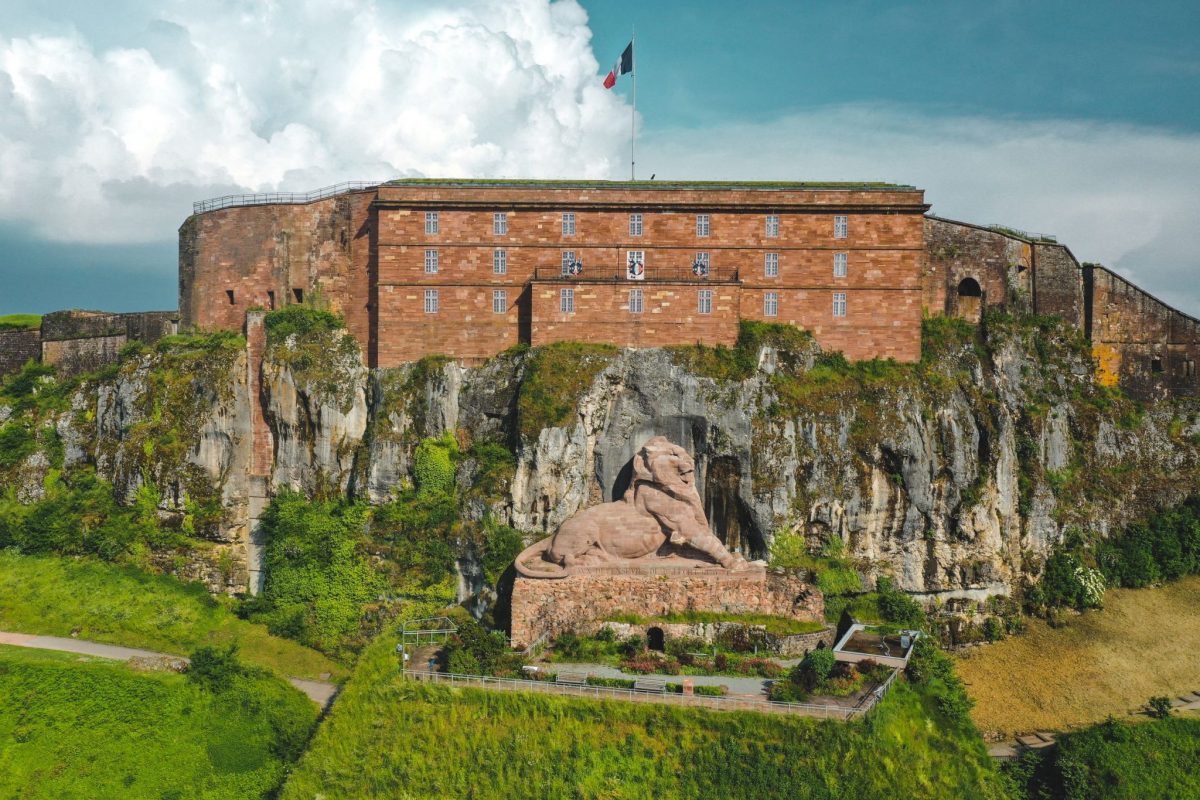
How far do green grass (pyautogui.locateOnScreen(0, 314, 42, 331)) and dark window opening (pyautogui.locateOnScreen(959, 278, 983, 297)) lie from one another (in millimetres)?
50179

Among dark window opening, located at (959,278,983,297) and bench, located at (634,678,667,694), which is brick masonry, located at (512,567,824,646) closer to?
bench, located at (634,678,667,694)

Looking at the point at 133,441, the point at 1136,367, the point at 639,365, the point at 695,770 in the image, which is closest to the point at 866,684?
the point at 695,770

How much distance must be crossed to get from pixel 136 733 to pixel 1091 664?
38.4 meters

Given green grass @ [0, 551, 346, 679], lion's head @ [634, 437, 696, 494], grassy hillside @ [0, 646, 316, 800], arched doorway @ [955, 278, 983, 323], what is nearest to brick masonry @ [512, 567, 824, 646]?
lion's head @ [634, 437, 696, 494]

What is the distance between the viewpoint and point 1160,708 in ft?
123

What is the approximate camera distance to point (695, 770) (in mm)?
29266

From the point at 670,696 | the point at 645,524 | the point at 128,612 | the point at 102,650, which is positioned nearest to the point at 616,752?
the point at 670,696

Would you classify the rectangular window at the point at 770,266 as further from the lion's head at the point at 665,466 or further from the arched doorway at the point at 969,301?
the lion's head at the point at 665,466

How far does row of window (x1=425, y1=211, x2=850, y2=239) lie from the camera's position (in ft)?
153

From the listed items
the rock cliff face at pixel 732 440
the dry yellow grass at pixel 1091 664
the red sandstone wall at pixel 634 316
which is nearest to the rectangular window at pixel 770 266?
the red sandstone wall at pixel 634 316

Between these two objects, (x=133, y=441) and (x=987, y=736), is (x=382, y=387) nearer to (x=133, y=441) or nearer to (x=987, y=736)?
(x=133, y=441)

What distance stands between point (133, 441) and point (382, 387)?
1203 cm

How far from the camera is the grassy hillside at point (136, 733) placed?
32.6 metres

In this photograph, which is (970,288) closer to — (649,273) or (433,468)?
(649,273)
